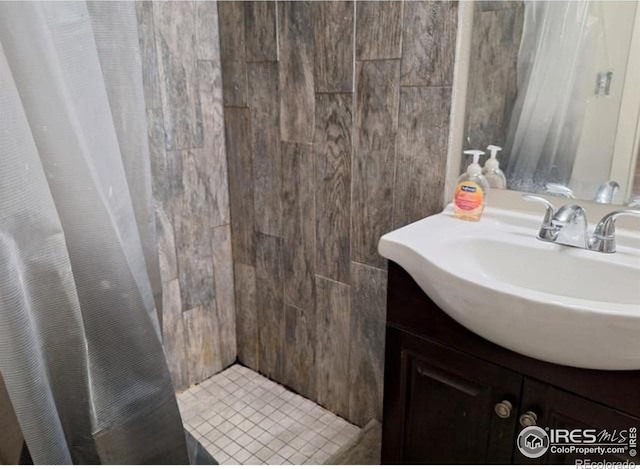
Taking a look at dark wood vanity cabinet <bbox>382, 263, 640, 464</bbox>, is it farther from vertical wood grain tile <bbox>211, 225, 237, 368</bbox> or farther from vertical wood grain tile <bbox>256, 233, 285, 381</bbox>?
vertical wood grain tile <bbox>211, 225, 237, 368</bbox>

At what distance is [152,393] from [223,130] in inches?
40.1

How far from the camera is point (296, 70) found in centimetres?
145

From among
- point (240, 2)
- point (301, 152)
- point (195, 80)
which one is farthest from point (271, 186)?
point (240, 2)

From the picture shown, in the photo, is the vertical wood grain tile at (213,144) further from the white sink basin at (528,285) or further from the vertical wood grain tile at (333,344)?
the white sink basin at (528,285)

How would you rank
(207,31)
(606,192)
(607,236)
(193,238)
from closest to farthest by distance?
1. (607,236)
2. (606,192)
3. (207,31)
4. (193,238)

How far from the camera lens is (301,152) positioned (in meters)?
1.51

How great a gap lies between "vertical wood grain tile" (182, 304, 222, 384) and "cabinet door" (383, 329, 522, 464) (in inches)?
35.8

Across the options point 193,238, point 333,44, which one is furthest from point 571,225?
point 193,238

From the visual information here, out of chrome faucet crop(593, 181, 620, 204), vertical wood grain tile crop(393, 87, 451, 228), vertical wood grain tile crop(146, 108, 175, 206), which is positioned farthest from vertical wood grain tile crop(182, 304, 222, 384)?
chrome faucet crop(593, 181, 620, 204)

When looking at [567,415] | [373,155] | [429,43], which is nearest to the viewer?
[567,415]

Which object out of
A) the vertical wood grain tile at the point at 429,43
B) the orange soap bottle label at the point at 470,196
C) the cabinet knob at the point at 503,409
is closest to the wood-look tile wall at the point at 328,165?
the vertical wood grain tile at the point at 429,43

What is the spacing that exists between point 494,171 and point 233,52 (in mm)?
997

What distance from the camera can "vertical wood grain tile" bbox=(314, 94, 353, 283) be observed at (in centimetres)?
138

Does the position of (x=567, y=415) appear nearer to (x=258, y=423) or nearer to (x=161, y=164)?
(x=258, y=423)
